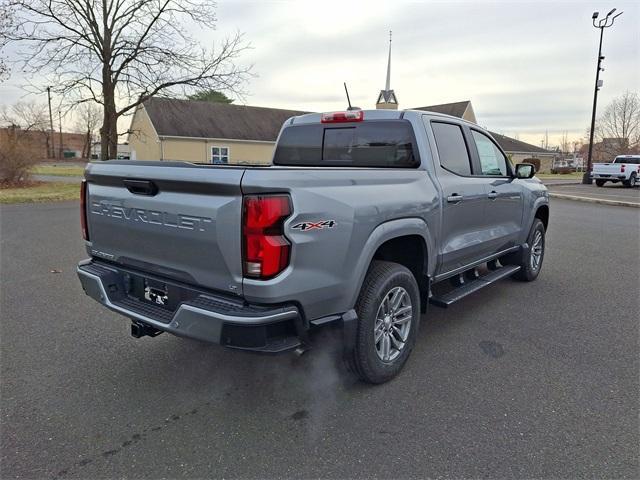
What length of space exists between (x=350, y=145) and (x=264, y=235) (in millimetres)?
2114

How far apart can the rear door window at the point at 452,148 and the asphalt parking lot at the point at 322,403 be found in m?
1.54

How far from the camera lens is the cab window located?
4.65 m

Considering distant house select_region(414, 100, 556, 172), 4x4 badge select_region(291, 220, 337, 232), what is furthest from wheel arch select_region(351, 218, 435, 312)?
distant house select_region(414, 100, 556, 172)

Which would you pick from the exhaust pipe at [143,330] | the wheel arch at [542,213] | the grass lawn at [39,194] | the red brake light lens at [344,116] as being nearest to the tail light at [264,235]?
the exhaust pipe at [143,330]

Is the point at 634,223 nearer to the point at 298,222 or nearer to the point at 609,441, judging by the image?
the point at 609,441

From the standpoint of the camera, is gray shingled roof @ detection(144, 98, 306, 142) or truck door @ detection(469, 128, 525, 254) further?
gray shingled roof @ detection(144, 98, 306, 142)

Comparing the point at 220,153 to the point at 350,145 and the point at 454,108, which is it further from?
the point at 350,145

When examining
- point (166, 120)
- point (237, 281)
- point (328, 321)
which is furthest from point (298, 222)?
point (166, 120)

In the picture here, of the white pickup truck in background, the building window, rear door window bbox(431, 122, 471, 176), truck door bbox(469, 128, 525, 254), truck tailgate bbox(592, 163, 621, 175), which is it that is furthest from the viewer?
the building window

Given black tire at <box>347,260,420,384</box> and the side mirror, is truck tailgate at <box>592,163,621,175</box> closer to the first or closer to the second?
the side mirror

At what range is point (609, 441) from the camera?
8.57 feet

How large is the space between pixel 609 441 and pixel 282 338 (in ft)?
6.56

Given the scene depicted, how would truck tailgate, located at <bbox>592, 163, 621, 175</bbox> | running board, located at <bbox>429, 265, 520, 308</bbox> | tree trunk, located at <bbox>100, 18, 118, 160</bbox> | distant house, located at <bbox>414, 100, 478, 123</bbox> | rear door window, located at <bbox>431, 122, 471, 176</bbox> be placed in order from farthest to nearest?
distant house, located at <bbox>414, 100, 478, 123</bbox> < truck tailgate, located at <bbox>592, 163, 621, 175</bbox> < tree trunk, located at <bbox>100, 18, 118, 160</bbox> < rear door window, located at <bbox>431, 122, 471, 176</bbox> < running board, located at <bbox>429, 265, 520, 308</bbox>

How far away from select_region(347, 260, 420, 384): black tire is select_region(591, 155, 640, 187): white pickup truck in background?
26976 mm
